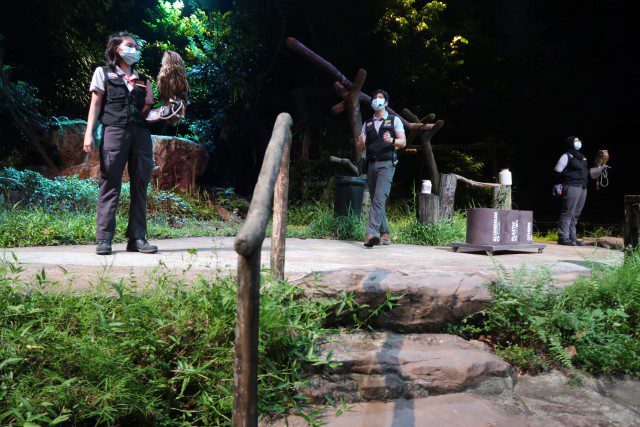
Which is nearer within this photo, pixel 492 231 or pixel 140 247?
Result: pixel 140 247

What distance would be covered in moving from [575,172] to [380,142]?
Answer: 4278 millimetres

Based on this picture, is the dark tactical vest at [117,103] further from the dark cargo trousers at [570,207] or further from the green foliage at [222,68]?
the green foliage at [222,68]

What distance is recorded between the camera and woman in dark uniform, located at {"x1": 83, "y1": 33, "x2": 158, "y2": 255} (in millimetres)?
4328

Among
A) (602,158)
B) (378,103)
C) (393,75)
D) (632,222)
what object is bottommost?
(632,222)

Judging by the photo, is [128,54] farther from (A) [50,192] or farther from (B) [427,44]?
(B) [427,44]

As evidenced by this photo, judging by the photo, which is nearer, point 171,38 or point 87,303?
point 87,303

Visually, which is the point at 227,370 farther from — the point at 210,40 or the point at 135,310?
the point at 210,40

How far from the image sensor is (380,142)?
585 centimetres

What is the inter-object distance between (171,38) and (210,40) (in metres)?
4.36

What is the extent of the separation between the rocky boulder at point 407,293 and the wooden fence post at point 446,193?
4576mm

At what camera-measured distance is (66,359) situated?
2340mm

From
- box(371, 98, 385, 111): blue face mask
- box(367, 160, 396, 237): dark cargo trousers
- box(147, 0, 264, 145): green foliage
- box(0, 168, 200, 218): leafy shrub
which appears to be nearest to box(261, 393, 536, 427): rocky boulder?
box(367, 160, 396, 237): dark cargo trousers

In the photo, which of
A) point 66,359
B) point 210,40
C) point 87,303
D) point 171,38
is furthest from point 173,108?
point 171,38

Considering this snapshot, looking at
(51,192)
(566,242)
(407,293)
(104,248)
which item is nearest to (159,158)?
(51,192)
